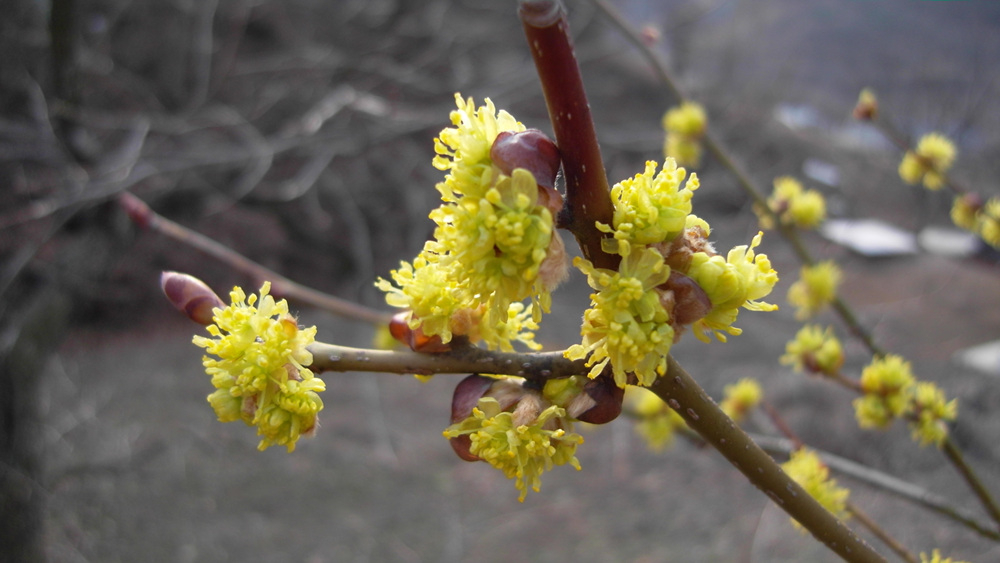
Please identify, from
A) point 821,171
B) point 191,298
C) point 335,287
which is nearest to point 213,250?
point 191,298

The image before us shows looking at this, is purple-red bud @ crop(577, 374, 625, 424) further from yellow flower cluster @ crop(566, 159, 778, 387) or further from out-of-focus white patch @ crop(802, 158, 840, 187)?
out-of-focus white patch @ crop(802, 158, 840, 187)

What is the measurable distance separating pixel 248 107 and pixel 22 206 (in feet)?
5.23

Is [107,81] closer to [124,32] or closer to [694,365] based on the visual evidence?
[124,32]

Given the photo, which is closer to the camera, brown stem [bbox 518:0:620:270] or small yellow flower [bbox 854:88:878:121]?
brown stem [bbox 518:0:620:270]

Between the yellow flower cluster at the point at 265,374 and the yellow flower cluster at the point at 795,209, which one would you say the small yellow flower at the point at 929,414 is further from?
the yellow flower cluster at the point at 265,374

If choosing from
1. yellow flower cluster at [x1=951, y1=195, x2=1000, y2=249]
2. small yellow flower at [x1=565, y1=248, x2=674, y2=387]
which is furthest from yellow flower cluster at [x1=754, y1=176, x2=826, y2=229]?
small yellow flower at [x1=565, y1=248, x2=674, y2=387]

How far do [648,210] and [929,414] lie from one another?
0.74 m

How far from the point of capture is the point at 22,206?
229cm

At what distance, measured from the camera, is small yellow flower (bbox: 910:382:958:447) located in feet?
2.73

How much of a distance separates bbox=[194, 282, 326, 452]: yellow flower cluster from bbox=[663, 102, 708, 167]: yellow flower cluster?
3.19 feet

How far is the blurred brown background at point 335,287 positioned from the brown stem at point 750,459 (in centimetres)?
131

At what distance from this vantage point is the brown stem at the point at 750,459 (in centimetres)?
44

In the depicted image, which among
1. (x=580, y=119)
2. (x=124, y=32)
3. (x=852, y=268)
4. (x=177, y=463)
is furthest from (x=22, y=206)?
(x=852, y=268)

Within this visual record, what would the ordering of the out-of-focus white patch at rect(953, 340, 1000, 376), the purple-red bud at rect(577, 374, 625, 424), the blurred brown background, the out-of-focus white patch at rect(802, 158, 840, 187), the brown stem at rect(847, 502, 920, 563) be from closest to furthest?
1. the purple-red bud at rect(577, 374, 625, 424)
2. the brown stem at rect(847, 502, 920, 563)
3. the blurred brown background
4. the out-of-focus white patch at rect(953, 340, 1000, 376)
5. the out-of-focus white patch at rect(802, 158, 840, 187)
